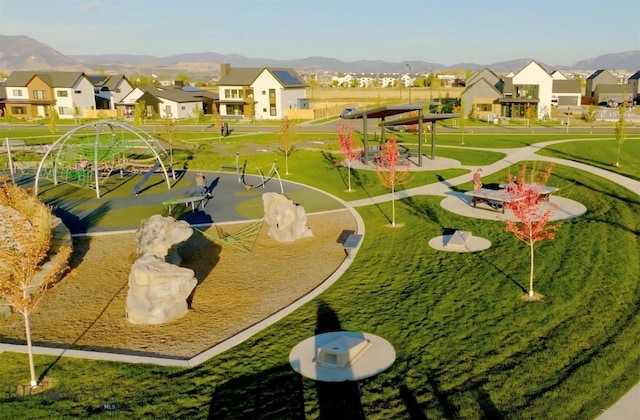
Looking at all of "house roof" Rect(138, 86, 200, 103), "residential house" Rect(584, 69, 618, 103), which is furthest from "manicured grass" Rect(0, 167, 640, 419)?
"residential house" Rect(584, 69, 618, 103)

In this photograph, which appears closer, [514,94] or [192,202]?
[192,202]

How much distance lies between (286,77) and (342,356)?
72.5 metres

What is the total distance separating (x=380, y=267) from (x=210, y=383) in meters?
8.20

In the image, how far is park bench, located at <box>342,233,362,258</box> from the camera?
19.4 m

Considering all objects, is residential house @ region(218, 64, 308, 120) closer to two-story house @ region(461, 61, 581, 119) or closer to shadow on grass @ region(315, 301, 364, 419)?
two-story house @ region(461, 61, 581, 119)

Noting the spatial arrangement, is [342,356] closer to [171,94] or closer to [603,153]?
[603,153]

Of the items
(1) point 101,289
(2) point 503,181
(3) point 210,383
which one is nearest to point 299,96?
(2) point 503,181

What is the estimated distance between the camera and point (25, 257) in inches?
497

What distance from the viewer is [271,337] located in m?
13.6

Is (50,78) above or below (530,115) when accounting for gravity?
above

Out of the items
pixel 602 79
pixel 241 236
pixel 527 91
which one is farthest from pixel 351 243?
pixel 602 79

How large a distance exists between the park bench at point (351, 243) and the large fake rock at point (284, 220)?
2.27 m

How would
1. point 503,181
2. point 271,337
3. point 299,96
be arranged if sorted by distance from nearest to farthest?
point 271,337 → point 503,181 → point 299,96

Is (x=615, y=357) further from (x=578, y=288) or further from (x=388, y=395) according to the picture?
(x=388, y=395)
